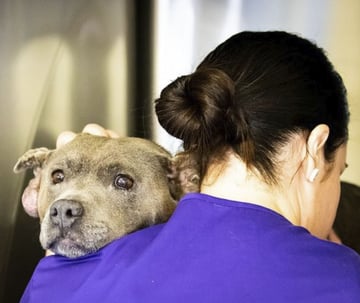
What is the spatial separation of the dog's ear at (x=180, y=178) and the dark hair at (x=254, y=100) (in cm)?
27

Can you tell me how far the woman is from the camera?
0.86 metres

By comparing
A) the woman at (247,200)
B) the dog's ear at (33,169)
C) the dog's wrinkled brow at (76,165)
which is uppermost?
the woman at (247,200)

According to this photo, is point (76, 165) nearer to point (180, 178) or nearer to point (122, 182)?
point (122, 182)

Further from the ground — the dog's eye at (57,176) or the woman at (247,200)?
the woman at (247,200)

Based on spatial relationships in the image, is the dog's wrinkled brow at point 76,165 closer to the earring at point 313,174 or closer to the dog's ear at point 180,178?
the dog's ear at point 180,178

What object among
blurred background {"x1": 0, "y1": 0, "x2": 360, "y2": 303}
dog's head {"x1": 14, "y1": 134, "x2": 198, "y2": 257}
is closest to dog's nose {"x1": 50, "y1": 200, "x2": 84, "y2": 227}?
dog's head {"x1": 14, "y1": 134, "x2": 198, "y2": 257}

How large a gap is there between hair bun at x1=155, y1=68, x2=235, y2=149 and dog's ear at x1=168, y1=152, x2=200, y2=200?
0.84ft

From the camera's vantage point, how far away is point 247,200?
3.16 ft

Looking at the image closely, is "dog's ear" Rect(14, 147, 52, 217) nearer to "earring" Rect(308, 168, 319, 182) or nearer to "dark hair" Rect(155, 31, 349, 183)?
"dark hair" Rect(155, 31, 349, 183)

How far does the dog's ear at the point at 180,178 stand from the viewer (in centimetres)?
133

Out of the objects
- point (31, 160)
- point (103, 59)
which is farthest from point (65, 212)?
point (103, 59)

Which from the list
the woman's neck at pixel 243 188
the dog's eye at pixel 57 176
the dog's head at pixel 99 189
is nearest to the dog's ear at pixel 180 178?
the dog's head at pixel 99 189

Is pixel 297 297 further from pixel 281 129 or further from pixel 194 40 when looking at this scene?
pixel 194 40

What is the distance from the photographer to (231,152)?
993 mm
